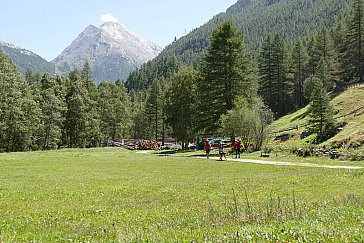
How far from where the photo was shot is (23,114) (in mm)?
55969

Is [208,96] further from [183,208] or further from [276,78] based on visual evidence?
[276,78]

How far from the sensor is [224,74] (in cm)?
4794

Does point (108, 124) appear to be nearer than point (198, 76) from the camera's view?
No

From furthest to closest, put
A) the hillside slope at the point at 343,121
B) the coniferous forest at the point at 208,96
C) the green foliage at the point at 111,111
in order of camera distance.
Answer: the green foliage at the point at 111,111 → the coniferous forest at the point at 208,96 → the hillside slope at the point at 343,121

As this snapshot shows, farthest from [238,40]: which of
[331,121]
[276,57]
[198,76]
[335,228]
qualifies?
[276,57]

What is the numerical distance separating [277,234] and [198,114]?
43374 mm

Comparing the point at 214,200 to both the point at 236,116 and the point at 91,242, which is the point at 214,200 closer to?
the point at 91,242

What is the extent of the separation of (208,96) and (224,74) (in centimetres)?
366

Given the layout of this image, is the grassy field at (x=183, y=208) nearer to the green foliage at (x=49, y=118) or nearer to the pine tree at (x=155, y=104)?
the green foliage at (x=49, y=118)

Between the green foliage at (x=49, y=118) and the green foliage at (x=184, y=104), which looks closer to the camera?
the green foliage at (x=184, y=104)

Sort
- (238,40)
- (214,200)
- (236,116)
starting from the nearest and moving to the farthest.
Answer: (214,200) < (236,116) < (238,40)

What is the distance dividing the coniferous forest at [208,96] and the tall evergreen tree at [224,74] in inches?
5.3

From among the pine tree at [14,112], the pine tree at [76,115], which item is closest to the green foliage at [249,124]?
the pine tree at [14,112]

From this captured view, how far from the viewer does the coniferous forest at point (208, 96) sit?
47.8 metres
